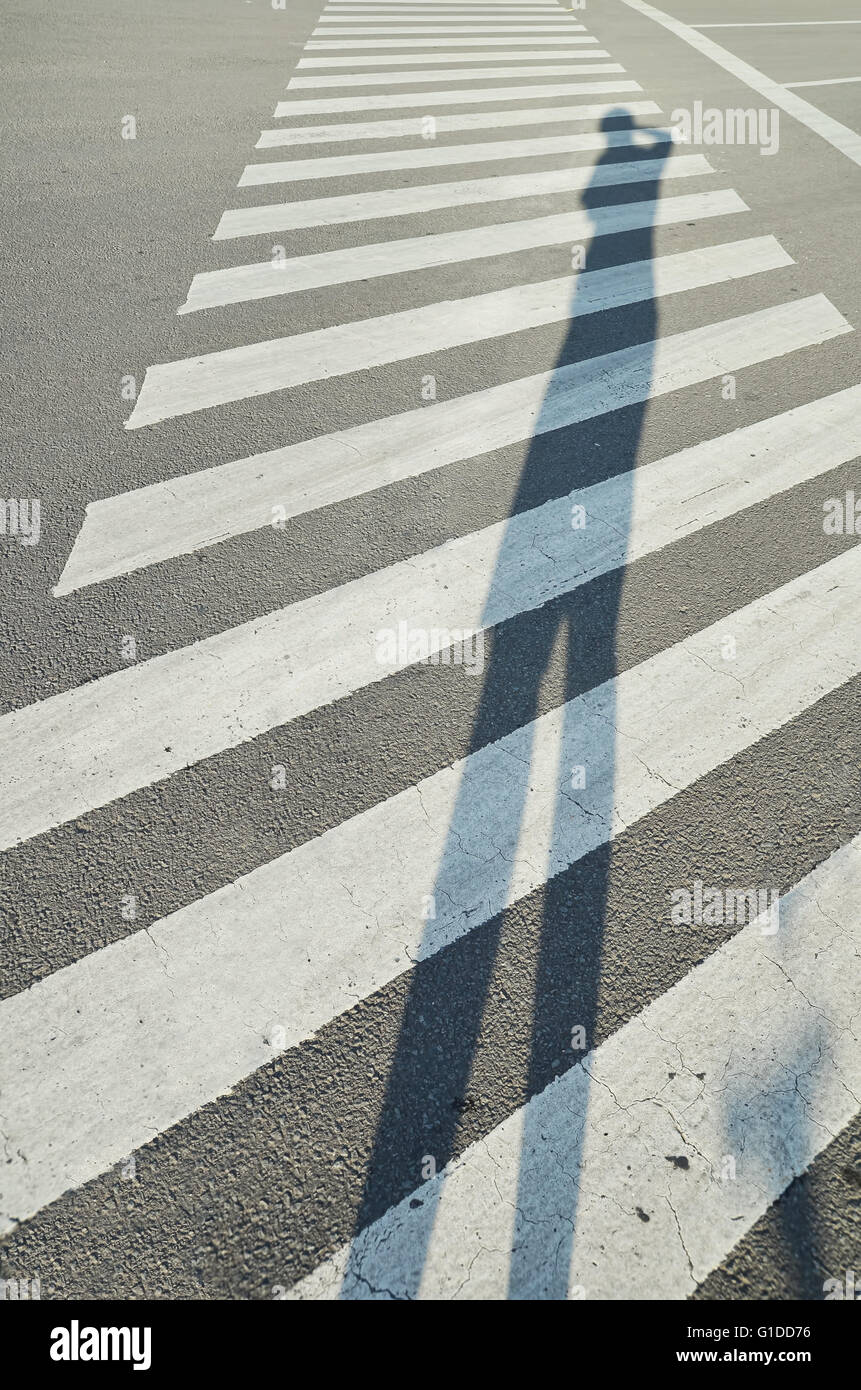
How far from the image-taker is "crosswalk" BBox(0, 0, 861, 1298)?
276cm

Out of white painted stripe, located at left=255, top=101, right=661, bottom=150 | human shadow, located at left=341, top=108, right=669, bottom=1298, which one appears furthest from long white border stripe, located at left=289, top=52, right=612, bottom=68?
human shadow, located at left=341, top=108, right=669, bottom=1298

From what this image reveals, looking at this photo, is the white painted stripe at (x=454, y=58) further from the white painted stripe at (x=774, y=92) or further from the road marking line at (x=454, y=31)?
the white painted stripe at (x=774, y=92)

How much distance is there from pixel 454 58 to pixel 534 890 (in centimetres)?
1517

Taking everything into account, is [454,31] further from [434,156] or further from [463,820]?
[463,820]

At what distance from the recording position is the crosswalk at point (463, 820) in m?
2.76

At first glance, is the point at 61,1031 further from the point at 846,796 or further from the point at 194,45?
the point at 194,45

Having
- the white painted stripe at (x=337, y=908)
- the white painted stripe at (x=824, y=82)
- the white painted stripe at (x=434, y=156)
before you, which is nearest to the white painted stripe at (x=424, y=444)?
the white painted stripe at (x=337, y=908)

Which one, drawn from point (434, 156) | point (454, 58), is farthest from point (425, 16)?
point (434, 156)

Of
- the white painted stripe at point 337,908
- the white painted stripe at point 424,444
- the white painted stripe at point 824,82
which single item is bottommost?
the white painted stripe at point 337,908

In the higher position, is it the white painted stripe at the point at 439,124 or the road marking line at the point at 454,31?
the road marking line at the point at 454,31

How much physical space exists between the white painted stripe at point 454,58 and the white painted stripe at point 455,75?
0.15 ft

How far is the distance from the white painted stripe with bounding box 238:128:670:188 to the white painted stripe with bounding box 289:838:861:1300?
9307mm

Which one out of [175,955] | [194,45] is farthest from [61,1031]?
[194,45]

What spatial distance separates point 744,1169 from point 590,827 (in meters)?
1.34
